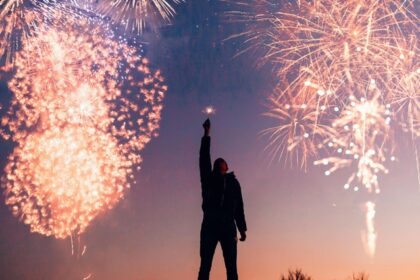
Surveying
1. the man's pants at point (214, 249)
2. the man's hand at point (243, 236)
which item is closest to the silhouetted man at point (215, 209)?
the man's pants at point (214, 249)

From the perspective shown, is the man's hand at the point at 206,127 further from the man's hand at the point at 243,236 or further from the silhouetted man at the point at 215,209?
the man's hand at the point at 243,236

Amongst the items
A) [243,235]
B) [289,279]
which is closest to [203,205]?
[243,235]

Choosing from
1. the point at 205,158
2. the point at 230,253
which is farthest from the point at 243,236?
the point at 205,158

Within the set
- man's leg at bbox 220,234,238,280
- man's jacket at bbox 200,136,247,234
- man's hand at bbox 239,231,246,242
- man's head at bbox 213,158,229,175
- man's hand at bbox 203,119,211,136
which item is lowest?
man's leg at bbox 220,234,238,280

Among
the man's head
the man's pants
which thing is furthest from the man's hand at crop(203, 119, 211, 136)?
the man's pants

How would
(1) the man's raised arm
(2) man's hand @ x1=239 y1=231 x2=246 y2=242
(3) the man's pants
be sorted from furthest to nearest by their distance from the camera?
(2) man's hand @ x1=239 y1=231 x2=246 y2=242 < (3) the man's pants < (1) the man's raised arm

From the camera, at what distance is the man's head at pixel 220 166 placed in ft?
21.3

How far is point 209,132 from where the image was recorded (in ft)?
21.2

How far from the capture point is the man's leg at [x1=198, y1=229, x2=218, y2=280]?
21.2 feet

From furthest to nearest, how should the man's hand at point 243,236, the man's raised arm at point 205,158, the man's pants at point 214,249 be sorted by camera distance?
the man's hand at point 243,236, the man's pants at point 214,249, the man's raised arm at point 205,158

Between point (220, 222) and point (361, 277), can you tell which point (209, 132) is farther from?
point (361, 277)

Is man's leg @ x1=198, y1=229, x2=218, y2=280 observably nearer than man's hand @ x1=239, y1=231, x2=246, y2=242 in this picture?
Yes

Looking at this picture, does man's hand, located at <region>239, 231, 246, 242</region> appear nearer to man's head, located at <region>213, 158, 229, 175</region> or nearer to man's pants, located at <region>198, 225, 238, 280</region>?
man's pants, located at <region>198, 225, 238, 280</region>

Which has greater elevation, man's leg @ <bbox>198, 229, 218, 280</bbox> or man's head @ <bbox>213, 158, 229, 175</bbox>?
man's head @ <bbox>213, 158, 229, 175</bbox>
